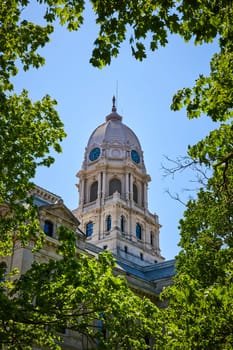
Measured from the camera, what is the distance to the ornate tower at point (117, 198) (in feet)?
202

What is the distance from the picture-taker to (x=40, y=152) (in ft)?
51.1

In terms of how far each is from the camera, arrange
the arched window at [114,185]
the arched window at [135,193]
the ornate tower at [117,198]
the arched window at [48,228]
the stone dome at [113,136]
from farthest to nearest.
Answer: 1. the stone dome at [113,136]
2. the arched window at [135,193]
3. the arched window at [114,185]
4. the ornate tower at [117,198]
5. the arched window at [48,228]

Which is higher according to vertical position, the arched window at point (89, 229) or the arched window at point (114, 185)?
the arched window at point (114, 185)

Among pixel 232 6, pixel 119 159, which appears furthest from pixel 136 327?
pixel 119 159

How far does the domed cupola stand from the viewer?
2748 inches

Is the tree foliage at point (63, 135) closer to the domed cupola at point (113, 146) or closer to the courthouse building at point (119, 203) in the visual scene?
the courthouse building at point (119, 203)

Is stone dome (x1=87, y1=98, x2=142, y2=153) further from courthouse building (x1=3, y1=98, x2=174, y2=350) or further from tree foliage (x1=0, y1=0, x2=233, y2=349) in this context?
tree foliage (x1=0, y1=0, x2=233, y2=349)

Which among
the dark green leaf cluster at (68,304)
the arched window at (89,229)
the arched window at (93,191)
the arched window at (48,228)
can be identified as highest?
the arched window at (93,191)

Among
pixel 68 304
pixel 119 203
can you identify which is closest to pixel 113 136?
pixel 119 203

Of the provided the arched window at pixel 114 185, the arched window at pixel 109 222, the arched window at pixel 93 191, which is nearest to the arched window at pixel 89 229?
the arched window at pixel 109 222

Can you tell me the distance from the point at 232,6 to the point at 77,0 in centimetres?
373

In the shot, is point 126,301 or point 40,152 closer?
point 126,301

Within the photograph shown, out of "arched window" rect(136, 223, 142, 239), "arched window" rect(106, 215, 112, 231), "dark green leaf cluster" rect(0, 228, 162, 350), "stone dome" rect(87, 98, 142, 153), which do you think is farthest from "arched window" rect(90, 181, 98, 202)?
"dark green leaf cluster" rect(0, 228, 162, 350)

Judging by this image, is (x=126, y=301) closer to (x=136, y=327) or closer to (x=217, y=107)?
(x=136, y=327)
